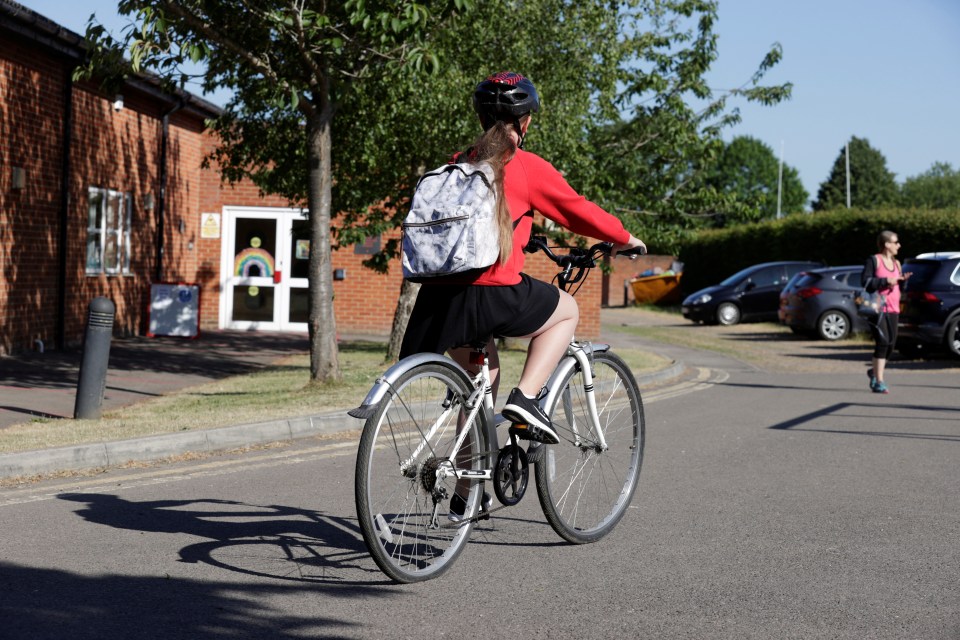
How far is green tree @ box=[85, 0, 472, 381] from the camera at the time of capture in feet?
34.3

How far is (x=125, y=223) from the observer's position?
771 inches

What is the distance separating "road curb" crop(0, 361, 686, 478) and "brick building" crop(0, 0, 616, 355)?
24.9 feet

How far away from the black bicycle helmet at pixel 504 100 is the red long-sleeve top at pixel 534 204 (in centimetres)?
16

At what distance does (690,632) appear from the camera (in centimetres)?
395

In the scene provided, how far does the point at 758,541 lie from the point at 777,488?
5.07 ft

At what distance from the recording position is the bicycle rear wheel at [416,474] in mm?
4164

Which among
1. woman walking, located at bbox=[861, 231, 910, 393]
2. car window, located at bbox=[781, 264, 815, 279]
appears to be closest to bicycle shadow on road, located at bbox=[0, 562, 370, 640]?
woman walking, located at bbox=[861, 231, 910, 393]

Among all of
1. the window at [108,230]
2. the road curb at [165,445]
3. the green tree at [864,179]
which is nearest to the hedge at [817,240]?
the window at [108,230]

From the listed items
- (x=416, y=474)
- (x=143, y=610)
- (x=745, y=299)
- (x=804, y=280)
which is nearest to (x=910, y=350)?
(x=804, y=280)

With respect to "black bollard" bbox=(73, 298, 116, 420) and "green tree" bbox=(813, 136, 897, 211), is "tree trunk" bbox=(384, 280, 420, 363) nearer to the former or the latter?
"black bollard" bbox=(73, 298, 116, 420)

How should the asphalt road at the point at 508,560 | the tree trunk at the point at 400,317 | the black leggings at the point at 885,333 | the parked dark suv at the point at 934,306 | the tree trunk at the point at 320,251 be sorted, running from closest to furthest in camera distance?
1. the asphalt road at the point at 508,560
2. the tree trunk at the point at 320,251
3. the black leggings at the point at 885,333
4. the tree trunk at the point at 400,317
5. the parked dark suv at the point at 934,306

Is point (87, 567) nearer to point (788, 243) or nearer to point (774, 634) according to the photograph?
point (774, 634)

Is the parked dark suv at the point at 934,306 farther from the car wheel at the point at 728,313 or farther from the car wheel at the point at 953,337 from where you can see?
the car wheel at the point at 728,313

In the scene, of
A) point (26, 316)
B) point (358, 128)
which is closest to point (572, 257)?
point (358, 128)
